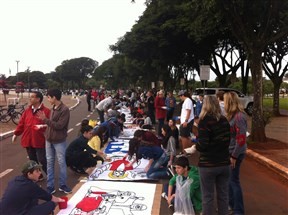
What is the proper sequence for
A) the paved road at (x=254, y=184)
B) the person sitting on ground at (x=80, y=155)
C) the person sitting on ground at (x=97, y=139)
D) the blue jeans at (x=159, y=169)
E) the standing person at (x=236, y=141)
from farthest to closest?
1. the person sitting on ground at (x=97, y=139)
2. the person sitting on ground at (x=80, y=155)
3. the blue jeans at (x=159, y=169)
4. the paved road at (x=254, y=184)
5. the standing person at (x=236, y=141)

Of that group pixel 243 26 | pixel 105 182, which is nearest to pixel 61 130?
pixel 105 182

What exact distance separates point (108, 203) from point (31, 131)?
7.62 feet

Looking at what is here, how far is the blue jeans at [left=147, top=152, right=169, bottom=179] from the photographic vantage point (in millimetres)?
7449

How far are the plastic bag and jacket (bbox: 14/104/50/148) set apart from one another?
9.96ft

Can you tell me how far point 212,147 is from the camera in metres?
4.47

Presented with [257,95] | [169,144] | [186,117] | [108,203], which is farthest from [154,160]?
[257,95]

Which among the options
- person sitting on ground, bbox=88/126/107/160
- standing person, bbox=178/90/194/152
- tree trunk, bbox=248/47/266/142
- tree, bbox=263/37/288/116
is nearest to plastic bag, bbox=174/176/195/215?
standing person, bbox=178/90/194/152

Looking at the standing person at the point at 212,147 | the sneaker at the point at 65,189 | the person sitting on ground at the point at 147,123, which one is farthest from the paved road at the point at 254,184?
the person sitting on ground at the point at 147,123

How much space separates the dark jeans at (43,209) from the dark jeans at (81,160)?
2758 mm

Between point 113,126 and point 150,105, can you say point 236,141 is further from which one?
point 150,105

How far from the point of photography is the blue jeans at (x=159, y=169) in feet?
24.4

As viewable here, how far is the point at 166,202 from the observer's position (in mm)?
6109

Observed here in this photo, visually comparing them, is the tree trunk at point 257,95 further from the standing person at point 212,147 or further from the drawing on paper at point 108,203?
the standing person at point 212,147

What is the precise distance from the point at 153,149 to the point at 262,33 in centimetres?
649
